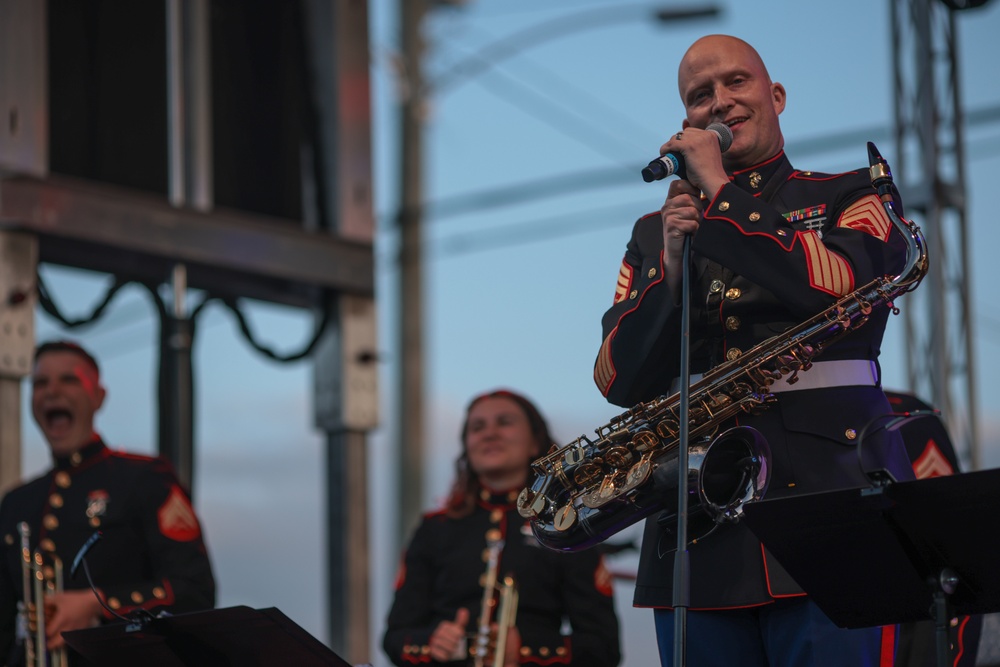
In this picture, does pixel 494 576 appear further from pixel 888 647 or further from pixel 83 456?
pixel 888 647

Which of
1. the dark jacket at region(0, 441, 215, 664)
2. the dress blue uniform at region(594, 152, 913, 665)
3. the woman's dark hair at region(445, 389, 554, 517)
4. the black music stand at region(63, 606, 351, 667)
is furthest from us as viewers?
the woman's dark hair at region(445, 389, 554, 517)

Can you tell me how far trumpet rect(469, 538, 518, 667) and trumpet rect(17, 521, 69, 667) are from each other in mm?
1424

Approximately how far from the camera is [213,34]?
818 cm

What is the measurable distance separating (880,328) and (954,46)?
4.76 m

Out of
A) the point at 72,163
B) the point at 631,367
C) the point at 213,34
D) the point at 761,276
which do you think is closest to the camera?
the point at 761,276

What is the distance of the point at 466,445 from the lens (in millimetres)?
6082

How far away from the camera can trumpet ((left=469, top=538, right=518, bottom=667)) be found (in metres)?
5.52

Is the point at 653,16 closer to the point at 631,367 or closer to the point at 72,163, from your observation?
the point at 72,163

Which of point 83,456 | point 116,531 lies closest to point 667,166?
point 116,531

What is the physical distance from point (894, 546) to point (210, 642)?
182cm

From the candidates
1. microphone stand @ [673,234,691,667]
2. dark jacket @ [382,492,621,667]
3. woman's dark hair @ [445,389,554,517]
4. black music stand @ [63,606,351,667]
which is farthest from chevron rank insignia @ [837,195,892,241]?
woman's dark hair @ [445,389,554,517]

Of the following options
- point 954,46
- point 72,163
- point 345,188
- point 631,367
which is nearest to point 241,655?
point 631,367

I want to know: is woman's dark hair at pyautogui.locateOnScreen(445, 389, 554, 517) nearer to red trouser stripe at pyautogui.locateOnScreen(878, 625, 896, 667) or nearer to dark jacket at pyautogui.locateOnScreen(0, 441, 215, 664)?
dark jacket at pyautogui.locateOnScreen(0, 441, 215, 664)

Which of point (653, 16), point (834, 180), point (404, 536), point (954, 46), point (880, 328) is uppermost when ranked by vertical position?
point (653, 16)
